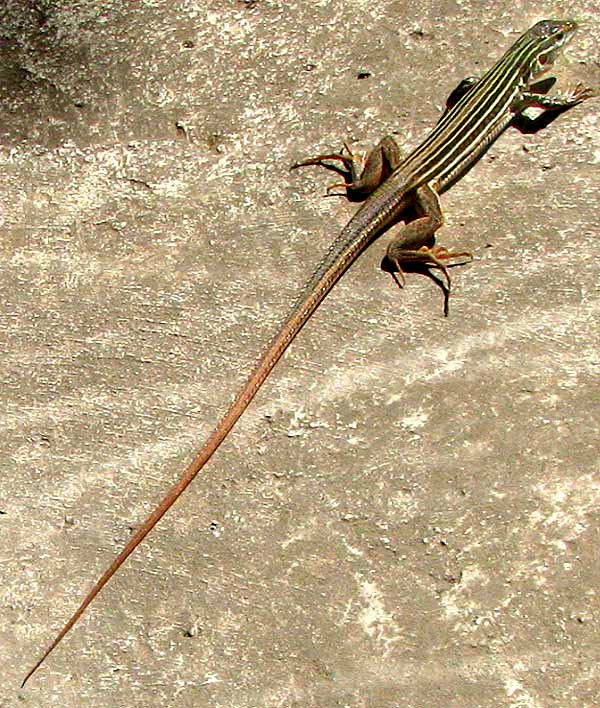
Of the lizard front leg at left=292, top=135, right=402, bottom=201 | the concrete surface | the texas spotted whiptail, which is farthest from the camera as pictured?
the lizard front leg at left=292, top=135, right=402, bottom=201

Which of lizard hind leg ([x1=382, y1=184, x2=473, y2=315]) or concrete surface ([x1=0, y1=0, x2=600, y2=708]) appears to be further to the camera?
lizard hind leg ([x1=382, y1=184, x2=473, y2=315])

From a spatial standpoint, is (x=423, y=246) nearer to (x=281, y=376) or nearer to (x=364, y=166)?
(x=364, y=166)

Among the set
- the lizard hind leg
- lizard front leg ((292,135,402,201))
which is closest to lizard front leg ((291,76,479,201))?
lizard front leg ((292,135,402,201))

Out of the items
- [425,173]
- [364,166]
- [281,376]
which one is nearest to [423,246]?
[425,173]

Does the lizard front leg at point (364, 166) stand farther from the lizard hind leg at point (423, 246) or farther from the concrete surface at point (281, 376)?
the lizard hind leg at point (423, 246)

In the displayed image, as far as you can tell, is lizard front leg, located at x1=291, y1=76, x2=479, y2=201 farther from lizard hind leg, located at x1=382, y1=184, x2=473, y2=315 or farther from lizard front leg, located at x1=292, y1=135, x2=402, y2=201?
lizard hind leg, located at x1=382, y1=184, x2=473, y2=315

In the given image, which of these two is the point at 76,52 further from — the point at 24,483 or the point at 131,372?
the point at 24,483
